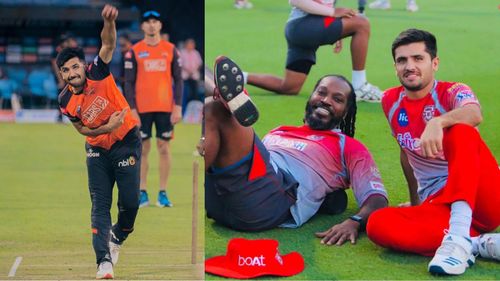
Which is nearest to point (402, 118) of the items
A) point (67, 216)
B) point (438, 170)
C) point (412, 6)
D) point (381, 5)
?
point (438, 170)

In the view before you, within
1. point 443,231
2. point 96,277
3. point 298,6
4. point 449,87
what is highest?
point 298,6

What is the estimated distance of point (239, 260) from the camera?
3.37 metres

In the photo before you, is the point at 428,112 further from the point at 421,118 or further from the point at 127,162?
the point at 127,162

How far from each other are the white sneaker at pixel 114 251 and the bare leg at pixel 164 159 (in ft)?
1.09

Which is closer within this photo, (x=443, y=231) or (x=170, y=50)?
(x=443, y=231)

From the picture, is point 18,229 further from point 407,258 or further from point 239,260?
point 407,258

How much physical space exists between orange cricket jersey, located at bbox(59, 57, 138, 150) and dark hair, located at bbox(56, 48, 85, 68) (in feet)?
0.26

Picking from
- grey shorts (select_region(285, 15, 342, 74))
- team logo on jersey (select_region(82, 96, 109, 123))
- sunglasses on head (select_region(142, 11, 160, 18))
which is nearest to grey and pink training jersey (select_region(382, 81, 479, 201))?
grey shorts (select_region(285, 15, 342, 74))

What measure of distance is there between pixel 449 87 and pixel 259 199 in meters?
0.85

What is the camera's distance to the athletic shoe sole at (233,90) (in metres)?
3.31

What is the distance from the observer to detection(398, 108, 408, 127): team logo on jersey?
11.6ft

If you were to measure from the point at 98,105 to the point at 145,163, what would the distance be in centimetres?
34

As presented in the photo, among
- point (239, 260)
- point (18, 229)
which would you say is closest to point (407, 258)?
point (239, 260)

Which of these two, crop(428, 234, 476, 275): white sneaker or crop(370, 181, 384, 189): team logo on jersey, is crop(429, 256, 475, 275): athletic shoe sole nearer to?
crop(428, 234, 476, 275): white sneaker
